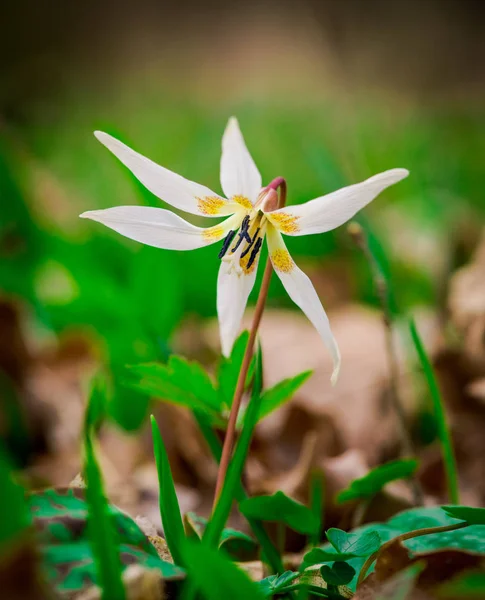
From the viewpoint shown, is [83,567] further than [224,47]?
No

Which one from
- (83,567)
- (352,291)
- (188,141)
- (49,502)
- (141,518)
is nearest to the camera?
(83,567)

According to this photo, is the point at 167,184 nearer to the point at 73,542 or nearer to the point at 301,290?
the point at 301,290

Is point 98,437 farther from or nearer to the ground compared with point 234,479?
nearer to the ground

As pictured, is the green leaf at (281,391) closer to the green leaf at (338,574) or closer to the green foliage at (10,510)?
the green leaf at (338,574)

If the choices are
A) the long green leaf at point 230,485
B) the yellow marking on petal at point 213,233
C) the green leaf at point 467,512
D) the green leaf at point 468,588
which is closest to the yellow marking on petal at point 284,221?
the yellow marking on petal at point 213,233

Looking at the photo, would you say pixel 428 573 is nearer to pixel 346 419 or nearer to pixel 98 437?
pixel 346 419

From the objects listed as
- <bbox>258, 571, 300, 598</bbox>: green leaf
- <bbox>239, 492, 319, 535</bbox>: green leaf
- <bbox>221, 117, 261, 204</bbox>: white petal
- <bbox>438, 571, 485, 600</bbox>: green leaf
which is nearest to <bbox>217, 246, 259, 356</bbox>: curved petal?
<bbox>221, 117, 261, 204</bbox>: white petal

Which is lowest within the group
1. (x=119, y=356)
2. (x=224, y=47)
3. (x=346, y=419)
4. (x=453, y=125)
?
(x=346, y=419)

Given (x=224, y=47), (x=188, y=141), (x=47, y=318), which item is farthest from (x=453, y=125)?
(x=224, y=47)
